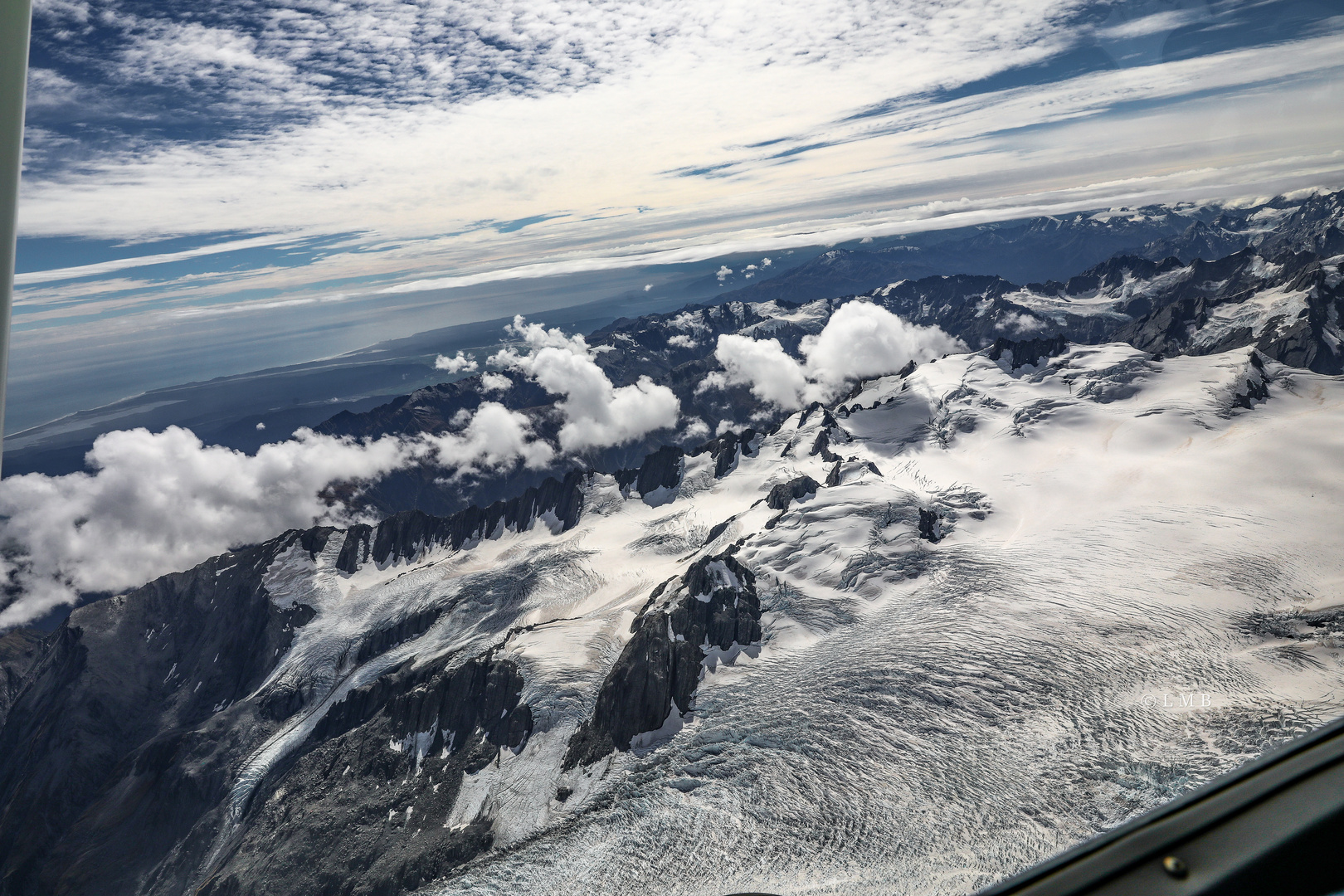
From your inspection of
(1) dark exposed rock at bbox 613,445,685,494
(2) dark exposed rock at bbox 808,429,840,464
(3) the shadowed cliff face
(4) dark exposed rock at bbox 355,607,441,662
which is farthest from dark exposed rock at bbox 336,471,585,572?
(2) dark exposed rock at bbox 808,429,840,464

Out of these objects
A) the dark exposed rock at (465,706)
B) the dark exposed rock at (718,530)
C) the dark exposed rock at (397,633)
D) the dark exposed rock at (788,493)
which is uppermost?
the dark exposed rock at (788,493)

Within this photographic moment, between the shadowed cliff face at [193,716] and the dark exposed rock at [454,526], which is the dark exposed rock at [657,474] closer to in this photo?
the dark exposed rock at [454,526]

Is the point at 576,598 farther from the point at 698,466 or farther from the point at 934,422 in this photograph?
the point at 934,422

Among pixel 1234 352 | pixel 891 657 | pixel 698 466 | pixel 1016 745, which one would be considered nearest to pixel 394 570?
pixel 698 466

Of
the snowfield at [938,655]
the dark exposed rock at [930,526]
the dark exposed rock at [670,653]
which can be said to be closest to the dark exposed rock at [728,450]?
the snowfield at [938,655]

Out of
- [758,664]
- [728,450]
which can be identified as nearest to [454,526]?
[728,450]

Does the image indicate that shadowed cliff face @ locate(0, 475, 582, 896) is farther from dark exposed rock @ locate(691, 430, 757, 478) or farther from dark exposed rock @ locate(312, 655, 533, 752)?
dark exposed rock @ locate(691, 430, 757, 478)

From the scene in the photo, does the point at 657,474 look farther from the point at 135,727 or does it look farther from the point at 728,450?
the point at 135,727
